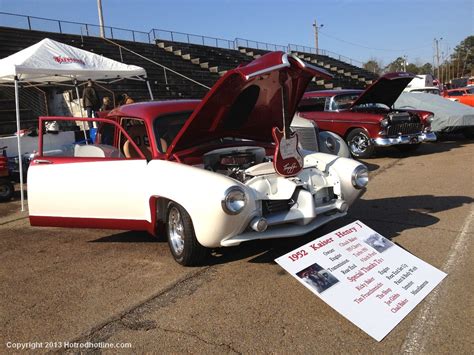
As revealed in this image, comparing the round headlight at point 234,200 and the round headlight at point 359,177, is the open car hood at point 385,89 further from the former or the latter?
the round headlight at point 234,200

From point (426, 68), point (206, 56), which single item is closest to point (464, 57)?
point (426, 68)

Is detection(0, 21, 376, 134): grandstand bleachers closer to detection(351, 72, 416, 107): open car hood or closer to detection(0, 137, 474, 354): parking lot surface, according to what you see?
detection(351, 72, 416, 107): open car hood

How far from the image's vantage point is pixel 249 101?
15.0ft

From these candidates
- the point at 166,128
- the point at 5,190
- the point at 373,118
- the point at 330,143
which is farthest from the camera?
the point at 373,118

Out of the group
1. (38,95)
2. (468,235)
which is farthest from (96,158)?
(38,95)

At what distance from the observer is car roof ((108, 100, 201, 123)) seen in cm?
482

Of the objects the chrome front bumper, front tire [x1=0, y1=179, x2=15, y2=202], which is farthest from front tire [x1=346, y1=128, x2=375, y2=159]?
Result: front tire [x1=0, y1=179, x2=15, y2=202]

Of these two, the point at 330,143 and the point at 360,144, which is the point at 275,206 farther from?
the point at 360,144

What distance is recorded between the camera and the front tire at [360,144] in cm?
1059

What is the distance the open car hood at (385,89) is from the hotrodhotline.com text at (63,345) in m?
8.44

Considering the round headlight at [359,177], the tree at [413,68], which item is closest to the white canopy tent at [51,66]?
the round headlight at [359,177]

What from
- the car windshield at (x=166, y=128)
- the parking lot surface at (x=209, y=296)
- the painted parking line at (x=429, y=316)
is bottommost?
the painted parking line at (x=429, y=316)

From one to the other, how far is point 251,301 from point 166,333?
701 millimetres

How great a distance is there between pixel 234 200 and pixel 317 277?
0.90m
